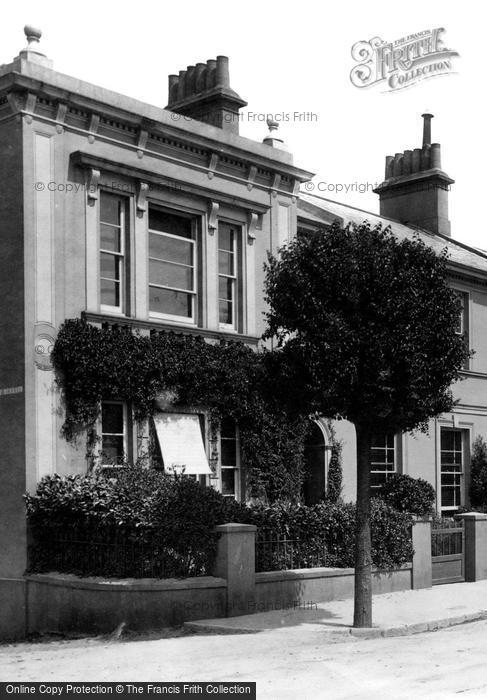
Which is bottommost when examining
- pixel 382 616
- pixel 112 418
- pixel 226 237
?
pixel 382 616

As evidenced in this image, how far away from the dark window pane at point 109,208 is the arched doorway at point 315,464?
20.5ft

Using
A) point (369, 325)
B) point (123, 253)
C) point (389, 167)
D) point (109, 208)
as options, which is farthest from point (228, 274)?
point (389, 167)

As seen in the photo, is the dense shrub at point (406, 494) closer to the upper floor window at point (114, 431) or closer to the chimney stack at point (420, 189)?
the upper floor window at point (114, 431)

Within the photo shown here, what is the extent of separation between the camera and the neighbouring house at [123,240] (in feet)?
49.7

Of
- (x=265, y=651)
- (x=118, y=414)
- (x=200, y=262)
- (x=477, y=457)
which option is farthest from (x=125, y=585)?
(x=477, y=457)

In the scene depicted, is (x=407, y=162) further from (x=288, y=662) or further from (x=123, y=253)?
(x=288, y=662)

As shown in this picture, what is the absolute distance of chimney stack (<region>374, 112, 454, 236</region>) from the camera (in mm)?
29125

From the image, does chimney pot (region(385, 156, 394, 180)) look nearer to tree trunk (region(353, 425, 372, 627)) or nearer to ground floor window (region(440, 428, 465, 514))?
ground floor window (region(440, 428, 465, 514))

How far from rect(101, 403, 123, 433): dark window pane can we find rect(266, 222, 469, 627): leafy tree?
436 cm

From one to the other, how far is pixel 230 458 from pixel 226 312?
274 centimetres

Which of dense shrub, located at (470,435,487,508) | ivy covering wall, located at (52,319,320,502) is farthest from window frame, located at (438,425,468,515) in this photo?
ivy covering wall, located at (52,319,320,502)

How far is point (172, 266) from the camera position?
17641mm

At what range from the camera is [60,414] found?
15.3 metres

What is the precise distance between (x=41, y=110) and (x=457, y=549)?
10486 mm
